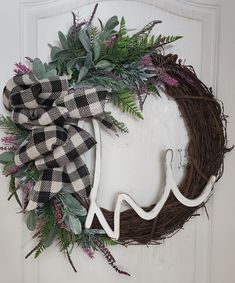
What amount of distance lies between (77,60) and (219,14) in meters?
0.45

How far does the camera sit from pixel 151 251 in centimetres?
98

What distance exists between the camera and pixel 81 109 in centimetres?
83

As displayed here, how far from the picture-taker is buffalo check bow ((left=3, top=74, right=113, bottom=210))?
0.82m

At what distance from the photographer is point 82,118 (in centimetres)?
86

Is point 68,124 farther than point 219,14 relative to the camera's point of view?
No

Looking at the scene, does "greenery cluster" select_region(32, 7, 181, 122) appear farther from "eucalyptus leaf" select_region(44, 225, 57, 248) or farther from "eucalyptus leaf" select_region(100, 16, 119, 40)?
"eucalyptus leaf" select_region(44, 225, 57, 248)

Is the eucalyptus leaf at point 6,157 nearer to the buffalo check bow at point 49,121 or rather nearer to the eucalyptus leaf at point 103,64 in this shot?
the buffalo check bow at point 49,121

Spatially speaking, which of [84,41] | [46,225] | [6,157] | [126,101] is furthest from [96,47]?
[46,225]

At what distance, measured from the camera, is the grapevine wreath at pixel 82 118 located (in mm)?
828

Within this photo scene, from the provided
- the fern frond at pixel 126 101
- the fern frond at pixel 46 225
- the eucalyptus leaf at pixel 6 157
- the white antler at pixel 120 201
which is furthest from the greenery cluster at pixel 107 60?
the fern frond at pixel 46 225

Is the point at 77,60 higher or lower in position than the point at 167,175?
higher

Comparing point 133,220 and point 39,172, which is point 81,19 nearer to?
point 39,172

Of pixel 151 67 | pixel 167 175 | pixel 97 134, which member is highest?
pixel 151 67

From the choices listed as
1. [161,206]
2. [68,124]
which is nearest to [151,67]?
[68,124]
